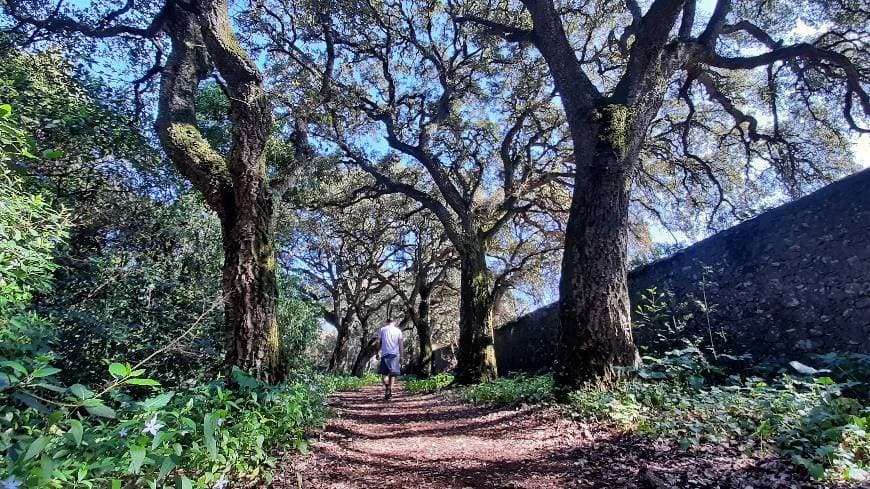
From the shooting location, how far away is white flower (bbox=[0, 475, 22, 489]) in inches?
45.0

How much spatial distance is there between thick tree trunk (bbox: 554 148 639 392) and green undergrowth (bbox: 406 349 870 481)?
0.29 meters

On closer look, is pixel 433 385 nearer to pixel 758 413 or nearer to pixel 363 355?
pixel 758 413

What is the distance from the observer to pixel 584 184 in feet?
16.6

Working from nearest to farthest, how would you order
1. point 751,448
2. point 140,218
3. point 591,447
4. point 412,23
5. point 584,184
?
1. point 751,448
2. point 591,447
3. point 584,184
4. point 140,218
5. point 412,23

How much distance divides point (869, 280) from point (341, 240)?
16000mm

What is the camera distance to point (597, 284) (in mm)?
4664

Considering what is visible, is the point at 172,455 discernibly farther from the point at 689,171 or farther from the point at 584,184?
the point at 689,171

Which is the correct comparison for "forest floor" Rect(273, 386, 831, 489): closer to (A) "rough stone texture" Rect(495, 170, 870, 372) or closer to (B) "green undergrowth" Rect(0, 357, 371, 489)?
(B) "green undergrowth" Rect(0, 357, 371, 489)

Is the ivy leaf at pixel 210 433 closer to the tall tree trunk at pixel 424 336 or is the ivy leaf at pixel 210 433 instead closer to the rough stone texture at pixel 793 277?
the rough stone texture at pixel 793 277

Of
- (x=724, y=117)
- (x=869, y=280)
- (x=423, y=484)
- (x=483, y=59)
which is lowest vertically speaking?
(x=423, y=484)

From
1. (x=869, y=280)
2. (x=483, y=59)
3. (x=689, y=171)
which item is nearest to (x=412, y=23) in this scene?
(x=483, y=59)

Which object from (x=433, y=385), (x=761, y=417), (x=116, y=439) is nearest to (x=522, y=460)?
(x=761, y=417)

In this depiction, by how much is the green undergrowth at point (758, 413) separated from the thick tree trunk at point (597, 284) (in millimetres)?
293

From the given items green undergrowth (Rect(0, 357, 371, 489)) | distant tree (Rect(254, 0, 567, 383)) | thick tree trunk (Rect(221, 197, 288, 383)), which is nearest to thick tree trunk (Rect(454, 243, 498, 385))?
distant tree (Rect(254, 0, 567, 383))
